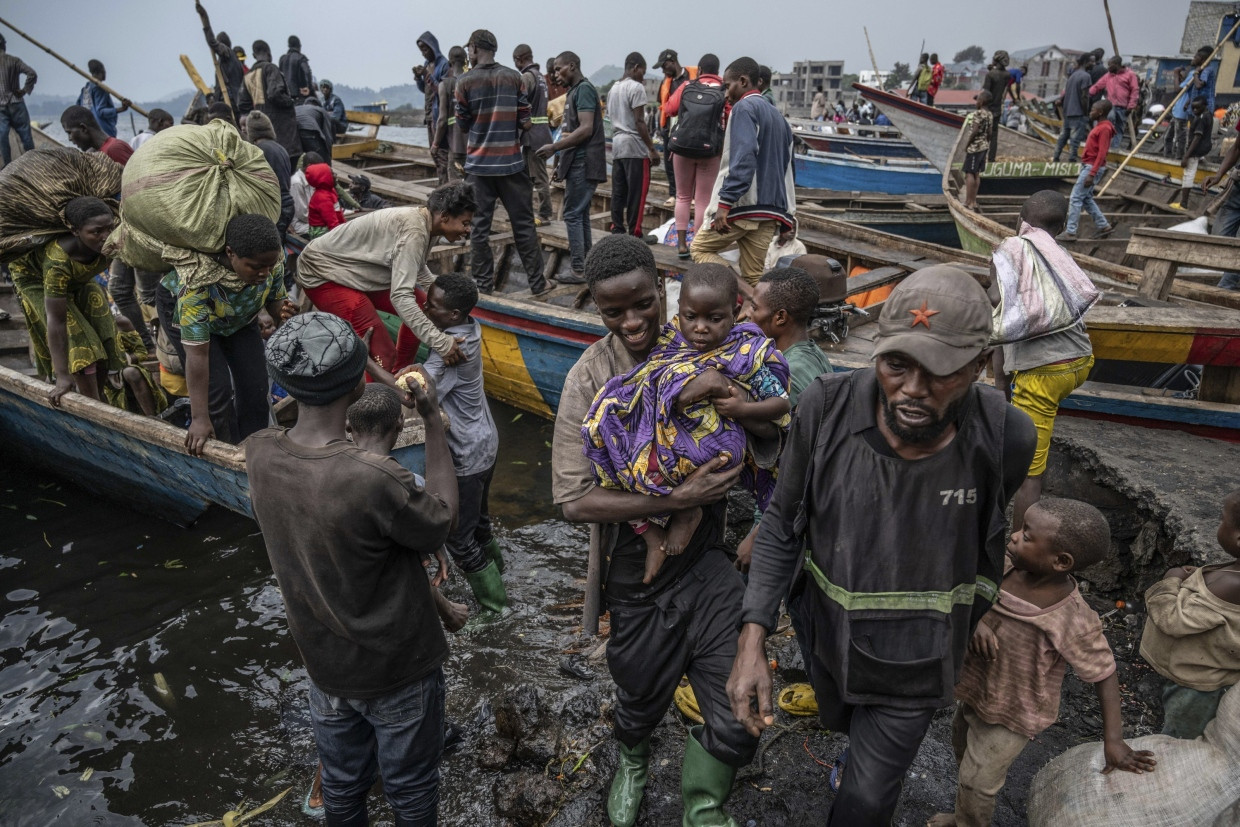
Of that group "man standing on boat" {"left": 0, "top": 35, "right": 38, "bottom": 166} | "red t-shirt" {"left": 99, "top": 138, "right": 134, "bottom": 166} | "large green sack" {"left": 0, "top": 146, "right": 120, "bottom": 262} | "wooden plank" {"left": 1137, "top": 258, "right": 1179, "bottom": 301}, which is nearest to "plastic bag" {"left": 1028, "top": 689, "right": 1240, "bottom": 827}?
"wooden plank" {"left": 1137, "top": 258, "right": 1179, "bottom": 301}

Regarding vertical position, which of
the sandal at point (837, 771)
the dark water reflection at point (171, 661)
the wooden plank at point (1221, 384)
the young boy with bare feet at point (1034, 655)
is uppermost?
the wooden plank at point (1221, 384)

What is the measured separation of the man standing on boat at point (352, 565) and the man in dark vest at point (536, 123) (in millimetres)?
6035

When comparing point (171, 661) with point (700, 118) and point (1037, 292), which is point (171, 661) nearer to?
point (1037, 292)

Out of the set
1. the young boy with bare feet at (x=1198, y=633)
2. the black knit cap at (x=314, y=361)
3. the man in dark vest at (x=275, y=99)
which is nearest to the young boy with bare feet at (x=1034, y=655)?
the young boy with bare feet at (x=1198, y=633)

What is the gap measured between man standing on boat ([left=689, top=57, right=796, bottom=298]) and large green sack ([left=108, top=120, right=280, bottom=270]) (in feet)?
9.91

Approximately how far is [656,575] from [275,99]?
8.85 meters

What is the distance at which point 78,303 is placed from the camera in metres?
5.06

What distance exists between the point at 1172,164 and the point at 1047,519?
14.2 m

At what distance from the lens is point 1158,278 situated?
530 centimetres

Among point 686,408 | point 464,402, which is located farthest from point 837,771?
point 464,402

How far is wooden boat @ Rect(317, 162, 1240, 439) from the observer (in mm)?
4270

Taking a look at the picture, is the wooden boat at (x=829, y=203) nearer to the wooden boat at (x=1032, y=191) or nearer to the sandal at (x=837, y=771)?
the wooden boat at (x=1032, y=191)

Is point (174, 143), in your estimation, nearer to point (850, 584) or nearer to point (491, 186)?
point (491, 186)

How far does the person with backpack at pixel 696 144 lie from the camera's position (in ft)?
20.3
